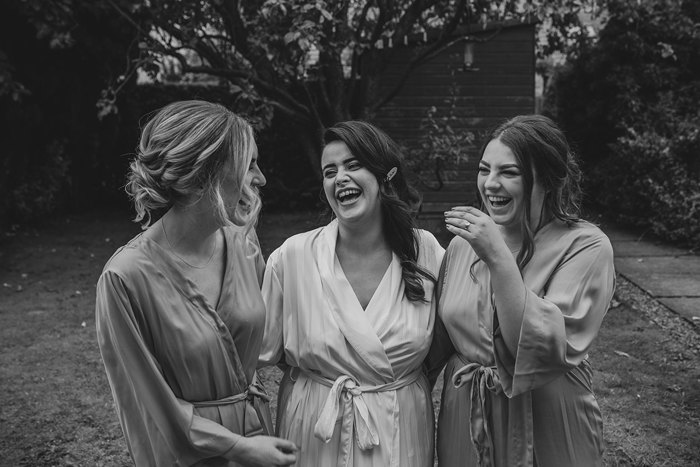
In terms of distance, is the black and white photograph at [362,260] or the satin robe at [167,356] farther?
the black and white photograph at [362,260]

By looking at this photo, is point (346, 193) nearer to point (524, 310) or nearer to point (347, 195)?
point (347, 195)

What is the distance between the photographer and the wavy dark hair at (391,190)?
2779mm

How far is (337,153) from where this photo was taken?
279 centimetres

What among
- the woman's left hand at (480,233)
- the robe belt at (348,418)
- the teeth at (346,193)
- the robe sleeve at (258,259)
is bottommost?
the robe belt at (348,418)

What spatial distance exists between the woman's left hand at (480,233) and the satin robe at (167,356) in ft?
2.33

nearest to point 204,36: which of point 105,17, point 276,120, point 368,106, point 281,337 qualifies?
point 368,106

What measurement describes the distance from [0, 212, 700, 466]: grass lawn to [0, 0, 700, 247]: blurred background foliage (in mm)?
2237

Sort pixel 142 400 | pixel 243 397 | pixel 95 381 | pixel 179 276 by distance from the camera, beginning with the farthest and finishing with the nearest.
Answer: pixel 95 381, pixel 243 397, pixel 179 276, pixel 142 400

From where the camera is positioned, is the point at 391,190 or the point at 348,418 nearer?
the point at 348,418

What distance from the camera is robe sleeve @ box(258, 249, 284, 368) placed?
270 cm

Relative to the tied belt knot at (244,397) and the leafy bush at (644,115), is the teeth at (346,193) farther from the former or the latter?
the leafy bush at (644,115)

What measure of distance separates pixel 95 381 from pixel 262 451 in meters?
3.96

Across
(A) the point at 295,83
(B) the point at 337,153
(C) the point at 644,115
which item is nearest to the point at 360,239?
(B) the point at 337,153

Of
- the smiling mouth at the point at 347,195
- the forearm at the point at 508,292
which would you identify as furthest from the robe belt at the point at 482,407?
the smiling mouth at the point at 347,195
